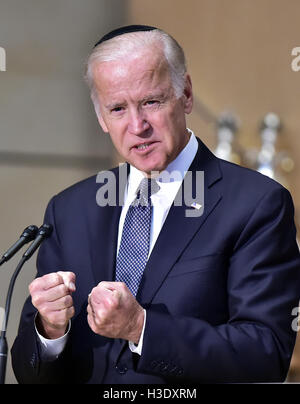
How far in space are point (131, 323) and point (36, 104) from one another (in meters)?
3.13

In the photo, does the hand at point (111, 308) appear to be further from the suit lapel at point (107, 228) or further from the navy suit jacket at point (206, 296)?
the suit lapel at point (107, 228)

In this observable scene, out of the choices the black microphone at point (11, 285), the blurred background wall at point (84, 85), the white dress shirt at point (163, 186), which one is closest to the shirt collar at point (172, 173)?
the white dress shirt at point (163, 186)

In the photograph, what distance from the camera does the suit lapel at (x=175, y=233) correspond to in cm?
195

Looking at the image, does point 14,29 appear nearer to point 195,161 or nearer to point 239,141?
point 239,141

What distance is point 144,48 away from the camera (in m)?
2.03

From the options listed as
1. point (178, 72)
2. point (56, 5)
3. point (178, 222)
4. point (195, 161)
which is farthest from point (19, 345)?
point (56, 5)

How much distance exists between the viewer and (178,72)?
6.85 feet

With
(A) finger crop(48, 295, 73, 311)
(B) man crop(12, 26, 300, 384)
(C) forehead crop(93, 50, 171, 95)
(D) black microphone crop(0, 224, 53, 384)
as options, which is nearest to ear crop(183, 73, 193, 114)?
(B) man crop(12, 26, 300, 384)

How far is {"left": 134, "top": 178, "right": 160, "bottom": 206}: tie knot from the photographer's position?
6.91ft

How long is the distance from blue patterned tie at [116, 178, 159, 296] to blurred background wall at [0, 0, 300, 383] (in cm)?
248

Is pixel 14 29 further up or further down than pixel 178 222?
further up

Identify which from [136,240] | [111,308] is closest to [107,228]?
[136,240]

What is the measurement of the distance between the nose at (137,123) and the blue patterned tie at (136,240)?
0.17 metres
